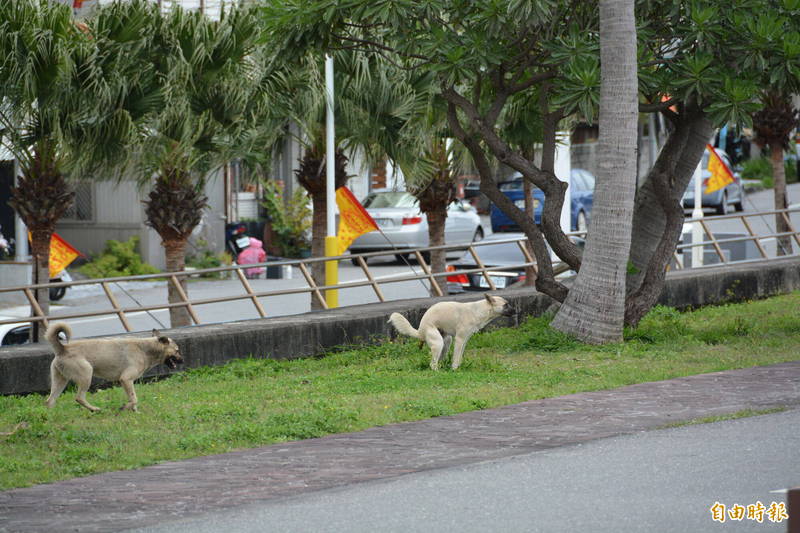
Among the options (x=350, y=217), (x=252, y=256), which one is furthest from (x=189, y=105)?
(x=252, y=256)

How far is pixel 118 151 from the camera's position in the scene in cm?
1778

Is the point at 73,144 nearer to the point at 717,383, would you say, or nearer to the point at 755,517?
the point at 717,383

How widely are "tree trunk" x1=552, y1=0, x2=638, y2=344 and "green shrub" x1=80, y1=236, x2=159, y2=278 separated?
A: 14.9 meters

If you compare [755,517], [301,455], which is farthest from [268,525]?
[755,517]

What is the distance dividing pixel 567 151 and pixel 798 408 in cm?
1266

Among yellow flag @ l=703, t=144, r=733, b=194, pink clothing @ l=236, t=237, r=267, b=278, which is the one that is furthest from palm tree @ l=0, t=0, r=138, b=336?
yellow flag @ l=703, t=144, r=733, b=194

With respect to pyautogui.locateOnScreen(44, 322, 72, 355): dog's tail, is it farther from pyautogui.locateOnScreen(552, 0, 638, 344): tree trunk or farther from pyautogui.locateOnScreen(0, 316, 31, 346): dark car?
pyautogui.locateOnScreen(552, 0, 638, 344): tree trunk

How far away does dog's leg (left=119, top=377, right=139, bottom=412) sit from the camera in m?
10.8

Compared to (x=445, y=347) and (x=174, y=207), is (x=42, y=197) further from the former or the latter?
(x=445, y=347)

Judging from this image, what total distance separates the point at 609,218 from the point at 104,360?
679 cm

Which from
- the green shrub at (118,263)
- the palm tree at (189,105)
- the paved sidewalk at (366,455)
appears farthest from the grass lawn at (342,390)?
the green shrub at (118,263)

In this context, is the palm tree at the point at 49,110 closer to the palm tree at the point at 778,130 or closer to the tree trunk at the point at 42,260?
the tree trunk at the point at 42,260

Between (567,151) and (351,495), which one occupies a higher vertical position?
(567,151)

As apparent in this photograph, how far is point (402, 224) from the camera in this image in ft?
100.0
